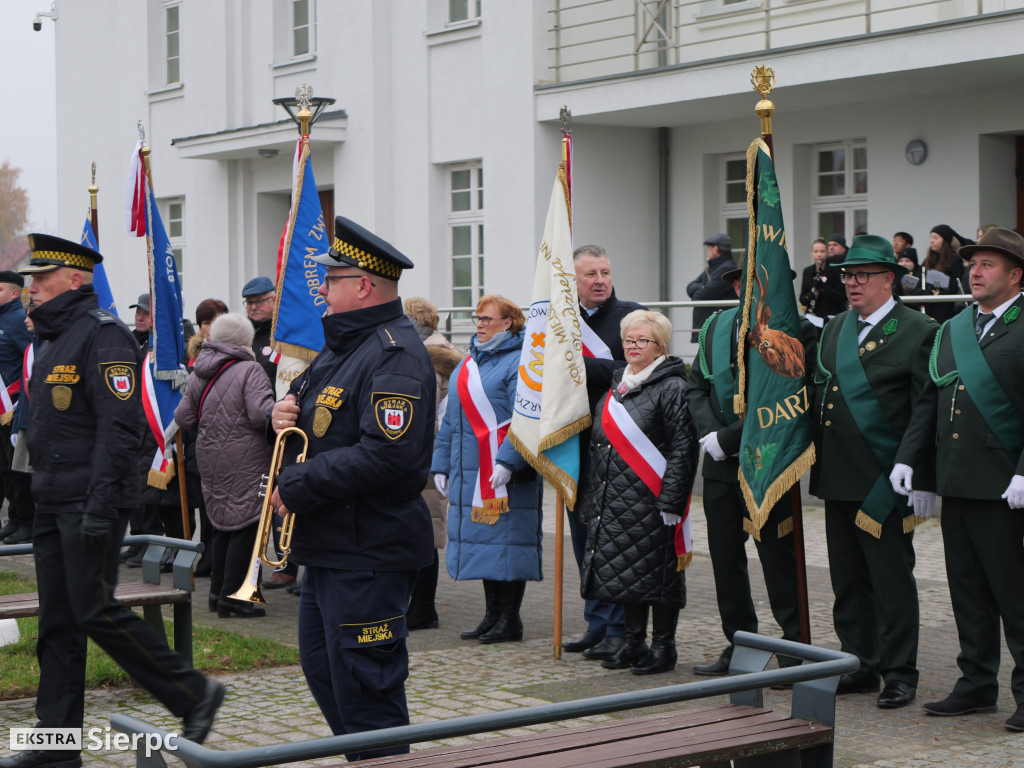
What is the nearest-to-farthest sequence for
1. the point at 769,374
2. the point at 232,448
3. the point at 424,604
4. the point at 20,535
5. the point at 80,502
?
the point at 80,502
the point at 769,374
the point at 424,604
the point at 232,448
the point at 20,535

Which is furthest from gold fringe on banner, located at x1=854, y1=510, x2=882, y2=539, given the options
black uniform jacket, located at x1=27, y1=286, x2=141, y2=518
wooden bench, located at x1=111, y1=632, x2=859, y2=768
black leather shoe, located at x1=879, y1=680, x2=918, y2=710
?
black uniform jacket, located at x1=27, y1=286, x2=141, y2=518

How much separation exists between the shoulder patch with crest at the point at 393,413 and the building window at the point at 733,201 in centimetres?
1405

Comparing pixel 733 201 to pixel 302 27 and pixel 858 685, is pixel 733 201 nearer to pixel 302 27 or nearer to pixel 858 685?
pixel 302 27

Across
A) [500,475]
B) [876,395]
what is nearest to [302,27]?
[500,475]

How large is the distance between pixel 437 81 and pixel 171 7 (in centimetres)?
783

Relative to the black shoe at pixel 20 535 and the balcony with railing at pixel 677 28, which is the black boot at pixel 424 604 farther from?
the balcony with railing at pixel 677 28

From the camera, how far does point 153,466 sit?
1045 centimetres

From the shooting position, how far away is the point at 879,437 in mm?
6730

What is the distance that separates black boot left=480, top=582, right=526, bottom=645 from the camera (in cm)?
824

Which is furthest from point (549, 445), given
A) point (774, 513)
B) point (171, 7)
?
point (171, 7)

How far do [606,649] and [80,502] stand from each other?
3367mm

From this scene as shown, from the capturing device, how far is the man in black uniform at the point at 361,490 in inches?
180

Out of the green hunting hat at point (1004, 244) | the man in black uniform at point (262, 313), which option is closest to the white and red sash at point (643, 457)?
the green hunting hat at point (1004, 244)

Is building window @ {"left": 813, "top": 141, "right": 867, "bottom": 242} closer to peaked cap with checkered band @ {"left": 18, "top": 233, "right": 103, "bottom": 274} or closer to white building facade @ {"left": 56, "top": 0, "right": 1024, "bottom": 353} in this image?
white building facade @ {"left": 56, "top": 0, "right": 1024, "bottom": 353}
